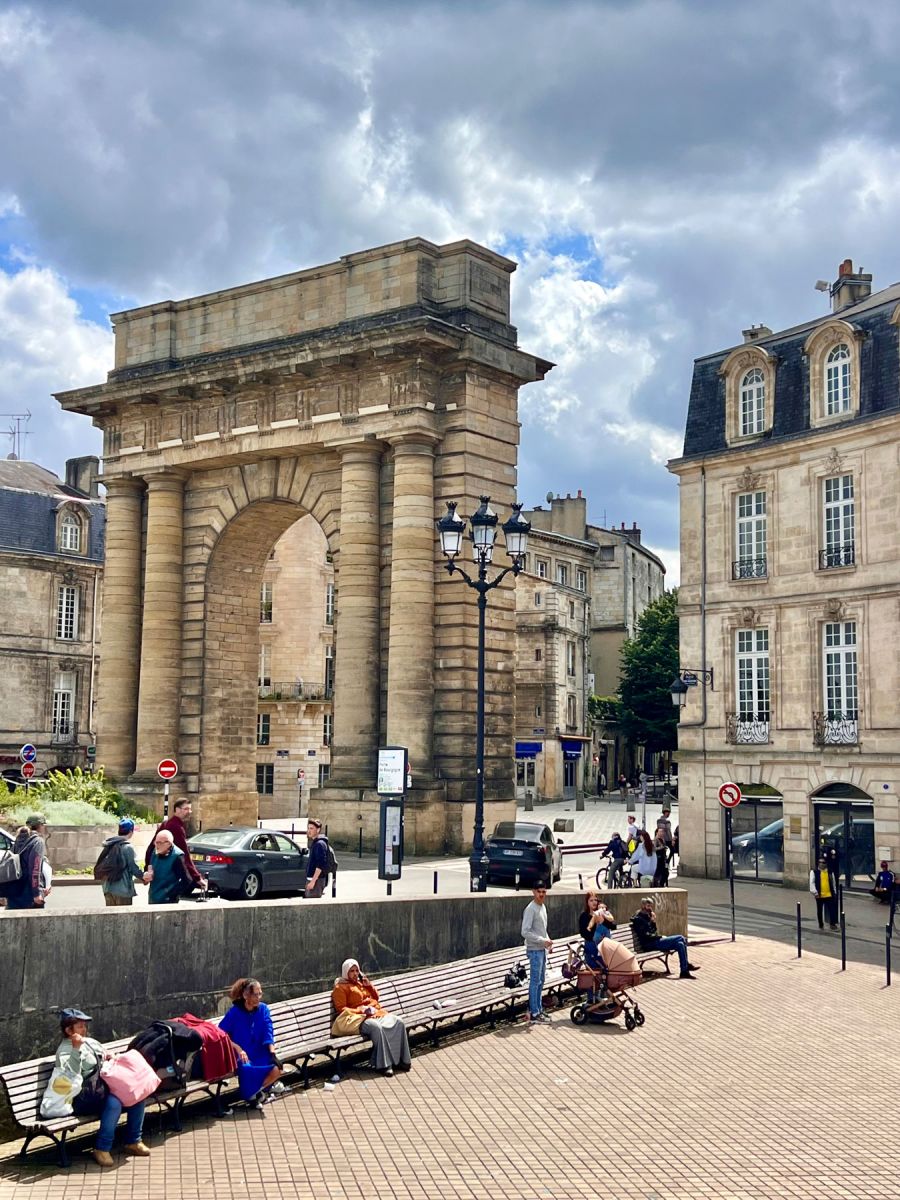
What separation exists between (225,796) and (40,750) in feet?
69.4

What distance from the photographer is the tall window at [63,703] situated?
187 ft

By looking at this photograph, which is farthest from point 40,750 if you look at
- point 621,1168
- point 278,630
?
point 621,1168

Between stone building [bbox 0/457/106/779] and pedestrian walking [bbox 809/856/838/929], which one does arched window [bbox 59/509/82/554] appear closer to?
stone building [bbox 0/457/106/779]

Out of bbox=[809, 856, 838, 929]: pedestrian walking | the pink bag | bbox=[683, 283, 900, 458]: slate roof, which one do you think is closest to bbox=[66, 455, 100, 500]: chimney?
bbox=[683, 283, 900, 458]: slate roof

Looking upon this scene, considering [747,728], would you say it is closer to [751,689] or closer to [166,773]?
[751,689]

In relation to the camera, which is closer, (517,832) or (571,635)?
(517,832)

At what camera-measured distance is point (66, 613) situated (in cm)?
5759

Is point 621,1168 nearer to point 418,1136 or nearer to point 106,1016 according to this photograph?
point 418,1136

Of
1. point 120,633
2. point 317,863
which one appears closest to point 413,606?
point 120,633

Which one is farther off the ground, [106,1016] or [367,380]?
[367,380]

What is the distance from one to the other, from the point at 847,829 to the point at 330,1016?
63.8 ft

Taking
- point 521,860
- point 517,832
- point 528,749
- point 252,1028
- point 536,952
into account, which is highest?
point 528,749

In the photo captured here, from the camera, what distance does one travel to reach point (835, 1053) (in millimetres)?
14086

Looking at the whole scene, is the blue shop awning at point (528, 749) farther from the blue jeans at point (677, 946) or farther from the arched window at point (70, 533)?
the blue jeans at point (677, 946)
